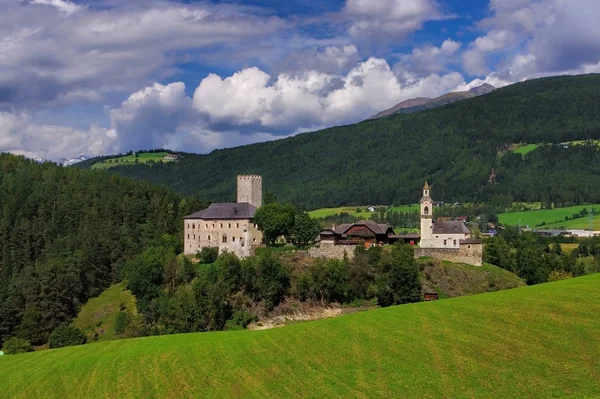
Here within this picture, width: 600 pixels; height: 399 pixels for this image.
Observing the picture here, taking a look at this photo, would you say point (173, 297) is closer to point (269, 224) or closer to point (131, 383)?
point (269, 224)

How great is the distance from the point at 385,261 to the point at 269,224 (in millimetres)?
18769

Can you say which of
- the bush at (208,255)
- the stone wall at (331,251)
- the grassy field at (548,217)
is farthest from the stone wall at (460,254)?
the grassy field at (548,217)

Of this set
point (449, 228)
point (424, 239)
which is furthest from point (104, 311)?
point (449, 228)

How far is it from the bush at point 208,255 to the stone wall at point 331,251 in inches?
538

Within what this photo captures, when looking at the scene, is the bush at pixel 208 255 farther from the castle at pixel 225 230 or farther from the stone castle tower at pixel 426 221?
the stone castle tower at pixel 426 221

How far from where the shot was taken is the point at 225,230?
309 ft

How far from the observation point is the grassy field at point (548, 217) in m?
169

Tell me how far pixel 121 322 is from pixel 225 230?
65.2 ft

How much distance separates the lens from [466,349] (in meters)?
33.2

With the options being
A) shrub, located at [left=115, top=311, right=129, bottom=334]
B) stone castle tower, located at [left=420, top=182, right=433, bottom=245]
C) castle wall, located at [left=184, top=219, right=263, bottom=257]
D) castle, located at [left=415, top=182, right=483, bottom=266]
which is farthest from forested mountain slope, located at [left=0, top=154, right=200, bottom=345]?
castle, located at [left=415, top=182, right=483, bottom=266]

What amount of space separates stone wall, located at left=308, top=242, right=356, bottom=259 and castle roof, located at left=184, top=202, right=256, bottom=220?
12402 millimetres

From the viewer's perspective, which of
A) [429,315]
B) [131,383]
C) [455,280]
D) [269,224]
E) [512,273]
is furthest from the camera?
[269,224]

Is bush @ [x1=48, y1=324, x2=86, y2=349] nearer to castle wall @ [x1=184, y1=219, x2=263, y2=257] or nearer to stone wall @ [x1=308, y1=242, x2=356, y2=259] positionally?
castle wall @ [x1=184, y1=219, x2=263, y2=257]

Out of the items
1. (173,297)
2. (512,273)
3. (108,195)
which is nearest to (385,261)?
(512,273)
